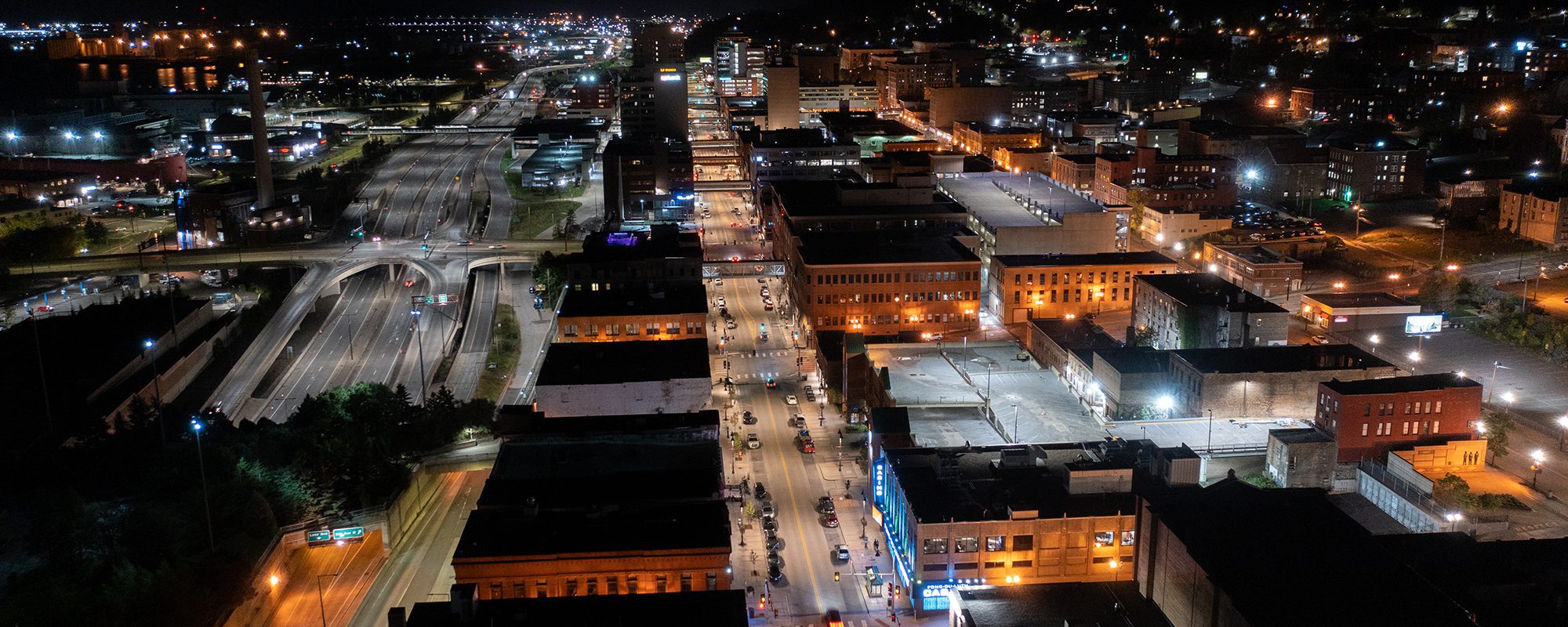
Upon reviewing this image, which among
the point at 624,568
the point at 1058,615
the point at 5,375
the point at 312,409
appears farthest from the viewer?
the point at 5,375

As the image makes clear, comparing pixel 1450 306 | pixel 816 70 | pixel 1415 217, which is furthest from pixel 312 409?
pixel 816 70

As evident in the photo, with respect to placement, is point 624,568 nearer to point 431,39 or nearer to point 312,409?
point 312,409

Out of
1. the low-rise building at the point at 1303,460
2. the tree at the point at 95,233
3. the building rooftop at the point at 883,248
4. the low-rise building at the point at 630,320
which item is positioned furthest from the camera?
the tree at the point at 95,233

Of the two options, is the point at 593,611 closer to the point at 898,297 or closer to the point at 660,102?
the point at 898,297

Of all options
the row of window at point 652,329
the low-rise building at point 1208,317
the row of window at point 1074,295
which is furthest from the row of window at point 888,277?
the low-rise building at point 1208,317

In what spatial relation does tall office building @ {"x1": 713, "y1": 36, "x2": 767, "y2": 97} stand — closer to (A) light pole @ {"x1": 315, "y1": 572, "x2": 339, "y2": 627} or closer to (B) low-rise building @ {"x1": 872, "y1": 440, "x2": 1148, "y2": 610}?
(A) light pole @ {"x1": 315, "y1": 572, "x2": 339, "y2": 627}

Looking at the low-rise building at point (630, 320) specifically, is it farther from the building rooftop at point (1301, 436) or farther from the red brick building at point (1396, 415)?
the red brick building at point (1396, 415)
